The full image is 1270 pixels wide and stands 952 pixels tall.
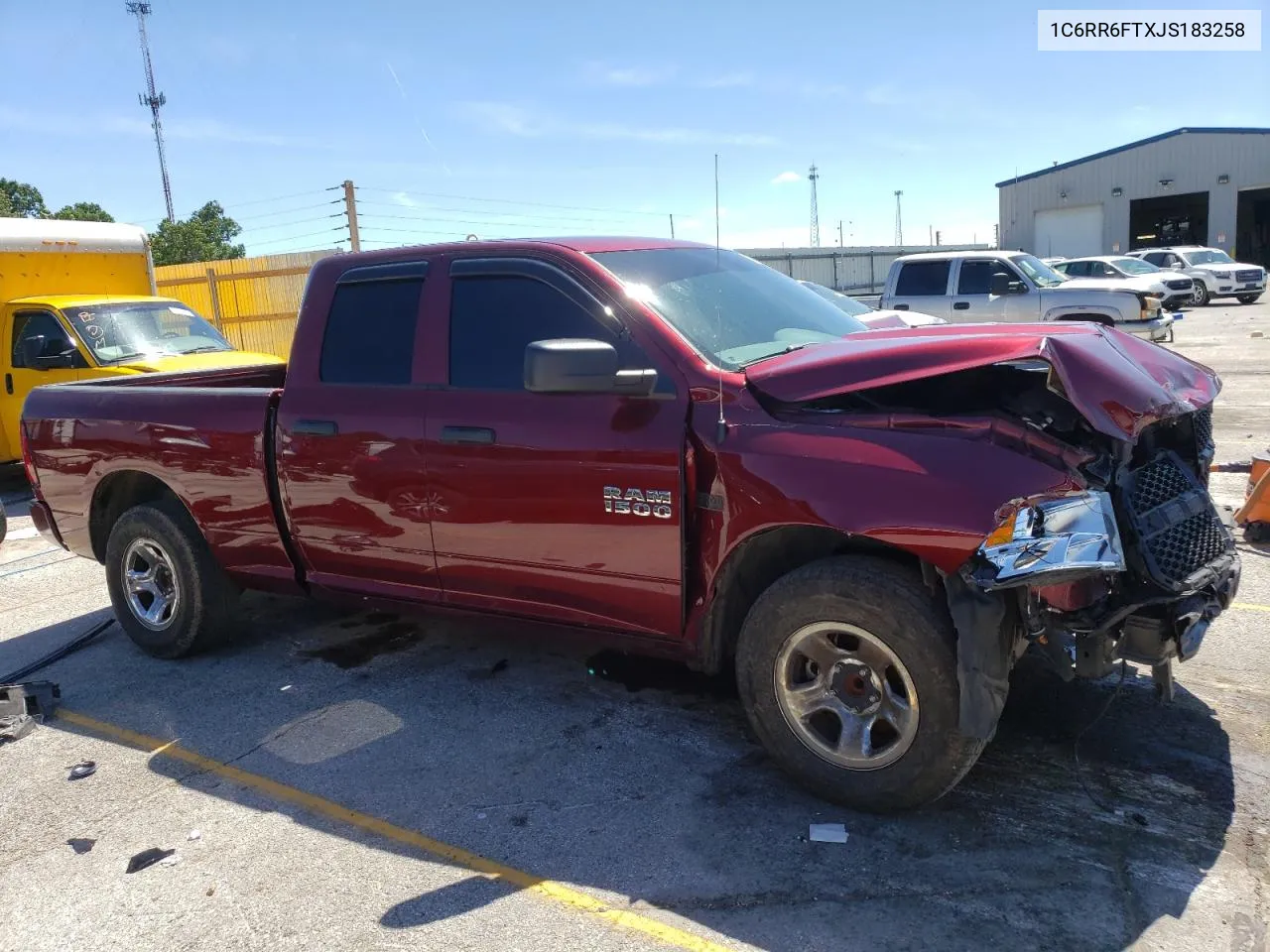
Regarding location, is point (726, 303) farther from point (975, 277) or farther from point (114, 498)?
point (975, 277)

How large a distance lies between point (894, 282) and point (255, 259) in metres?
11.3

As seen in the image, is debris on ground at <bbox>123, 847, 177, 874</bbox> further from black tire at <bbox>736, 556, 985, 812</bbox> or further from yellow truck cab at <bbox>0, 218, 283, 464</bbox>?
yellow truck cab at <bbox>0, 218, 283, 464</bbox>

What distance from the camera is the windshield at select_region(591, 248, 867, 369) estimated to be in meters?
3.77

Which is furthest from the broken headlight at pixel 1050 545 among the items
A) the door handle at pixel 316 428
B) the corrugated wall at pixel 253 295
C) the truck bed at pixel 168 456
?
the corrugated wall at pixel 253 295

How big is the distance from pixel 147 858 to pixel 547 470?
197 centimetres

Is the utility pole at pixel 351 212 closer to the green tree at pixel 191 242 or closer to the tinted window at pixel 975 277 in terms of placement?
the tinted window at pixel 975 277

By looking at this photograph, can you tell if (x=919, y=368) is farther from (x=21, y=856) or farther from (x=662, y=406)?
(x=21, y=856)

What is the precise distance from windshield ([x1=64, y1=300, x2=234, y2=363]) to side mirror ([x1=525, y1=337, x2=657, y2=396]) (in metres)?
8.47

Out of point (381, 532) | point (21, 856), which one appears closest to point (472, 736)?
point (381, 532)

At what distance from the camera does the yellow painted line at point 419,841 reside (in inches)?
111

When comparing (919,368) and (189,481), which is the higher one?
(919,368)

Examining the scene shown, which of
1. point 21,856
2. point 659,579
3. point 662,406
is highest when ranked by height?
point 662,406

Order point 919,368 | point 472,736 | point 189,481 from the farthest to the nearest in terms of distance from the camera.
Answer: point 189,481 → point 472,736 → point 919,368

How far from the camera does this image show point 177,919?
303cm
